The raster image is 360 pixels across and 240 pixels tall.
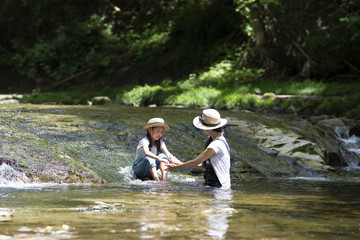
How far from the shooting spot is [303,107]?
1709 cm

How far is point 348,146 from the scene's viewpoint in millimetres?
13539

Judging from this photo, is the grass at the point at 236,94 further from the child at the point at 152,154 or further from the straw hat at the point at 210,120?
the straw hat at the point at 210,120

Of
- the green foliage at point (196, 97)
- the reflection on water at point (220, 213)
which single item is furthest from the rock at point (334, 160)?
the green foliage at point (196, 97)

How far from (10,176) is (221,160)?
10.2 ft

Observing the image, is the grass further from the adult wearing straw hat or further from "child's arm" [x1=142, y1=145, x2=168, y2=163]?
the adult wearing straw hat

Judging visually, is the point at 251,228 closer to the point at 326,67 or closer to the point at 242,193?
the point at 242,193

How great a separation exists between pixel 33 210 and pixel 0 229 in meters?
1.05

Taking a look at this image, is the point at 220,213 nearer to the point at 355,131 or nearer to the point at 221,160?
the point at 221,160

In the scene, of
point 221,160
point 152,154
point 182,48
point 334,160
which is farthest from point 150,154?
point 182,48

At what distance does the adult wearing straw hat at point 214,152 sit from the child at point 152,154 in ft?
2.38

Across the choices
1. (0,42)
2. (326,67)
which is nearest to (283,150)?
(326,67)

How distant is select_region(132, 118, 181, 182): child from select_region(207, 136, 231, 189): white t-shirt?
3.35 feet

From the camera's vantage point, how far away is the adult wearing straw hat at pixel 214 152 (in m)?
7.34

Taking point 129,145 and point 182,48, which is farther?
point 182,48
